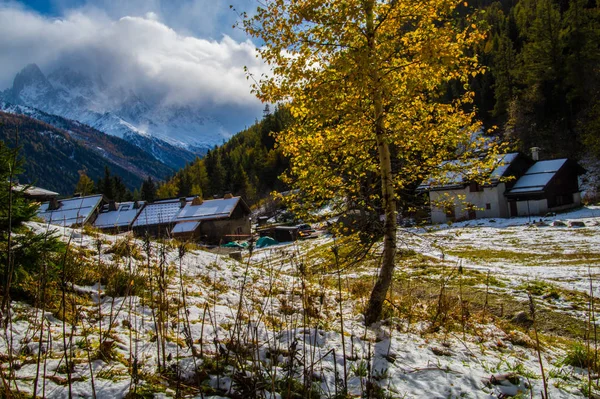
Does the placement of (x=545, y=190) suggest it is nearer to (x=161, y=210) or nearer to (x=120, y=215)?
(x=161, y=210)

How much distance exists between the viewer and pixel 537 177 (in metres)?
43.2

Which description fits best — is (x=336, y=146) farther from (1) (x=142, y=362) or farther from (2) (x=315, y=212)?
(1) (x=142, y=362)

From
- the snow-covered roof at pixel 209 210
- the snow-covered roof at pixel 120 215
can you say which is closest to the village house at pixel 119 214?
the snow-covered roof at pixel 120 215

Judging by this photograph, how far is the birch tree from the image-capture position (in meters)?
6.38

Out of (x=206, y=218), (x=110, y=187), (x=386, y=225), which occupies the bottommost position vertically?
(x=386, y=225)

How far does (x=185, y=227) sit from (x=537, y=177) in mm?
46680

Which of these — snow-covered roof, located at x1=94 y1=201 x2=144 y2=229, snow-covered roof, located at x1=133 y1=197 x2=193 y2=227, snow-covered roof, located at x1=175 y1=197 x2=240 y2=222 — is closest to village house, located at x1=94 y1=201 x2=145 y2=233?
snow-covered roof, located at x1=94 y1=201 x2=144 y2=229

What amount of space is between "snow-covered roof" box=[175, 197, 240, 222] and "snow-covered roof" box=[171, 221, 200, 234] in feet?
3.37

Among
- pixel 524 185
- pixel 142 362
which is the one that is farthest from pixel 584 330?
pixel 524 185

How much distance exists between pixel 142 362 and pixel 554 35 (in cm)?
8180

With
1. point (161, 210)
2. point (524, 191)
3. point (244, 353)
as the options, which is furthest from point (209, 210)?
point (244, 353)

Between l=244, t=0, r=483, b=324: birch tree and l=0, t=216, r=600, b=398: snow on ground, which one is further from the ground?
l=244, t=0, r=483, b=324: birch tree

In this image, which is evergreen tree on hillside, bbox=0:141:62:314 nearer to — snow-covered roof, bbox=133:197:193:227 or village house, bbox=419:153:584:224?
village house, bbox=419:153:584:224

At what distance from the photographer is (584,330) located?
27.1ft
